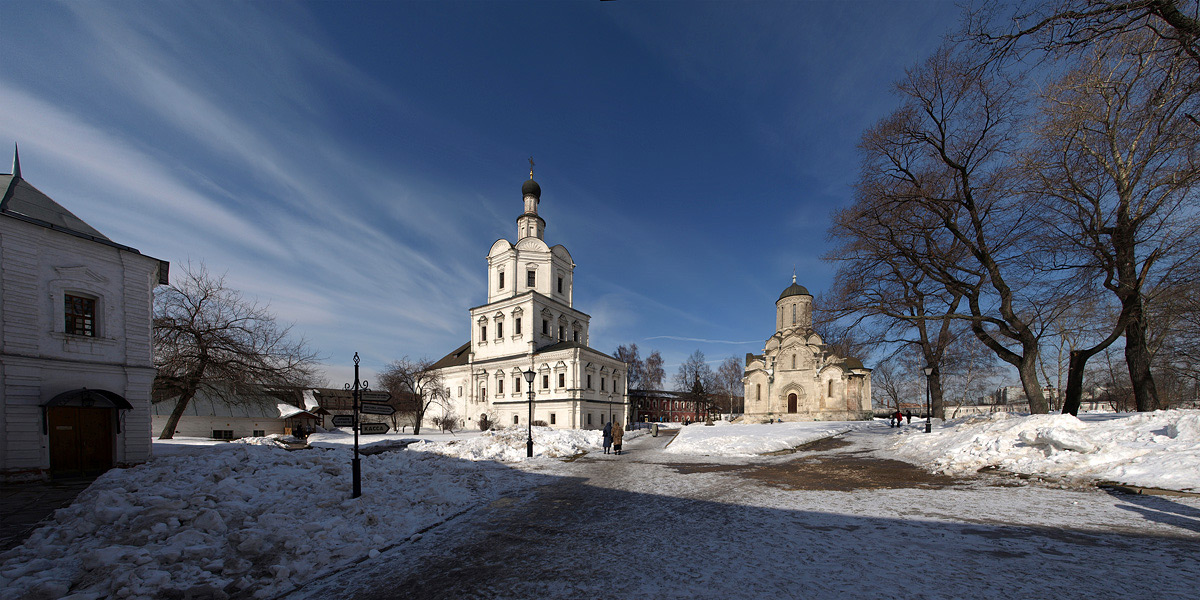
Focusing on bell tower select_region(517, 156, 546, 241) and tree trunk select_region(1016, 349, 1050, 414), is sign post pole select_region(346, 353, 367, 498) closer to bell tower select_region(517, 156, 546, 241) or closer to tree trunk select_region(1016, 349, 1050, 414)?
tree trunk select_region(1016, 349, 1050, 414)

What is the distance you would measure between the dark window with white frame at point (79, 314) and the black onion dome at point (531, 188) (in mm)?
37510

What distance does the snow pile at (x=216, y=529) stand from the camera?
483 centimetres

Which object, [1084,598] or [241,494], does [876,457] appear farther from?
[241,494]

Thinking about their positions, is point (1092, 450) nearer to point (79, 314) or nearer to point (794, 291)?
point (79, 314)

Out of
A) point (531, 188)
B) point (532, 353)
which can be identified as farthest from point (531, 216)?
point (532, 353)

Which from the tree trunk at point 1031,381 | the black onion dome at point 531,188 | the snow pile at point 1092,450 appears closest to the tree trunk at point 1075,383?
the tree trunk at point 1031,381

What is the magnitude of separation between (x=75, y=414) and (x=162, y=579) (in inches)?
468

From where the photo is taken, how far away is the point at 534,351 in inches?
1654

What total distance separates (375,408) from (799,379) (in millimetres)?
49666

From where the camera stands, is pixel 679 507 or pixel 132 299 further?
pixel 132 299

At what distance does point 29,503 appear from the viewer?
8672 mm

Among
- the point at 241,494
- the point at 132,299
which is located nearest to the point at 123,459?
the point at 132,299

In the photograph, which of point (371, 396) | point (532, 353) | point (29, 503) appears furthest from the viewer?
point (532, 353)

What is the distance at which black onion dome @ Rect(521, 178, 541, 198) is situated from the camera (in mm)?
47688
